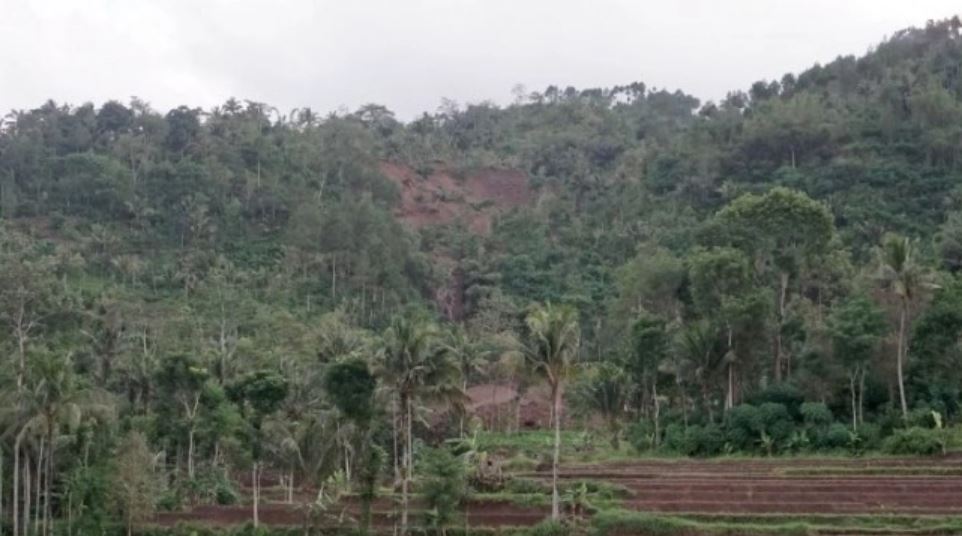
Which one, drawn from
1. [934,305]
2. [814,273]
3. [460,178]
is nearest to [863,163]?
[814,273]

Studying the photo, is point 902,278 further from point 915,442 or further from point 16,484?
point 16,484

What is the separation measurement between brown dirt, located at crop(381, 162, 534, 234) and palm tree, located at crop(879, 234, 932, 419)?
61.1m

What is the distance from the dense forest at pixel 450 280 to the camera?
4069 cm

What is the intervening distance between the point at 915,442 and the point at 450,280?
2061 inches

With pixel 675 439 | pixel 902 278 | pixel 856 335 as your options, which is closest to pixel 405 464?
pixel 675 439

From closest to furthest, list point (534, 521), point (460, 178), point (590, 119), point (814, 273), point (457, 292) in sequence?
point (534, 521) → point (814, 273) → point (457, 292) → point (460, 178) → point (590, 119)

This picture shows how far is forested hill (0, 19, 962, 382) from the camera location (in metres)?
66.9

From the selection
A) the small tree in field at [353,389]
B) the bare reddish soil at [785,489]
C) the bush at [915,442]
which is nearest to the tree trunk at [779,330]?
→ the bush at [915,442]

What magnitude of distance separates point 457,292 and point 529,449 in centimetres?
3816

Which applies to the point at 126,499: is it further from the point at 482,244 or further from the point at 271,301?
the point at 482,244

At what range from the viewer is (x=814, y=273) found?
59.5 meters

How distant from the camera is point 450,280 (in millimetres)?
90500

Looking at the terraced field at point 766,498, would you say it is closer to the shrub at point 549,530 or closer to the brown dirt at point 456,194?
the shrub at point 549,530

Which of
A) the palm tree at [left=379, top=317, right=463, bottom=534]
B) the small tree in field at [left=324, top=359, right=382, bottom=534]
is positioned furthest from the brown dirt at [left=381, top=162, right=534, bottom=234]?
the palm tree at [left=379, top=317, right=463, bottom=534]
